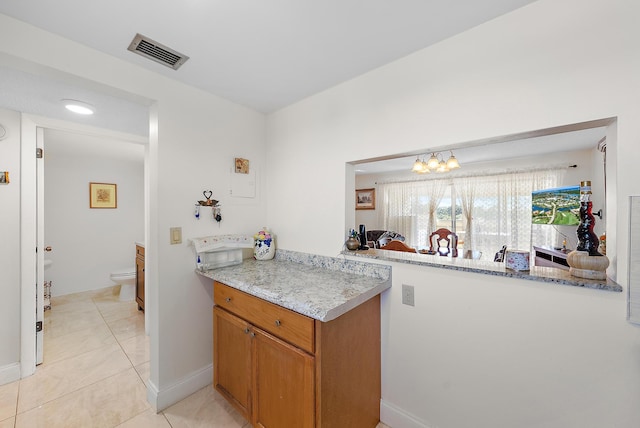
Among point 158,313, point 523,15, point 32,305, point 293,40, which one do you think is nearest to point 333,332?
point 158,313

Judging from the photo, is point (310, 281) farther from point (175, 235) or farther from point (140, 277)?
point (140, 277)

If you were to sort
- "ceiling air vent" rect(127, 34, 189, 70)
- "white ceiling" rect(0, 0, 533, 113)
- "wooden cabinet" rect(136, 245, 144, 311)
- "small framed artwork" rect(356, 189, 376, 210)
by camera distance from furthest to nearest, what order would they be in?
"small framed artwork" rect(356, 189, 376, 210)
"wooden cabinet" rect(136, 245, 144, 311)
"ceiling air vent" rect(127, 34, 189, 70)
"white ceiling" rect(0, 0, 533, 113)

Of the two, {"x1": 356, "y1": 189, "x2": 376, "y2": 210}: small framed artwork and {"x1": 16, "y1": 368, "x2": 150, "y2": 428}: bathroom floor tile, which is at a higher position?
{"x1": 356, "y1": 189, "x2": 376, "y2": 210}: small framed artwork

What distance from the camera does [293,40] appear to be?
135cm

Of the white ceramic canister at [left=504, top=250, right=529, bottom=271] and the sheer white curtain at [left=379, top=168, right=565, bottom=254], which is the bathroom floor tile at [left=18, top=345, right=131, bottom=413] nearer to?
the white ceramic canister at [left=504, top=250, right=529, bottom=271]

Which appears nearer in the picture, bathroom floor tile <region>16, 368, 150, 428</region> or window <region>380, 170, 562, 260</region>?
bathroom floor tile <region>16, 368, 150, 428</region>

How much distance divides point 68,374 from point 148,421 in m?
1.01

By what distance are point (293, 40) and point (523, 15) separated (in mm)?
1090

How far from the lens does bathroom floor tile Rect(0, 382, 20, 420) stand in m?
1.58

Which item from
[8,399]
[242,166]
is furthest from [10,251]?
[242,166]

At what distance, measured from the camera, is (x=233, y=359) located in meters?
1.55

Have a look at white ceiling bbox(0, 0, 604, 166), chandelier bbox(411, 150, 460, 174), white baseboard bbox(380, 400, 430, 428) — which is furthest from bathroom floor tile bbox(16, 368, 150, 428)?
chandelier bbox(411, 150, 460, 174)

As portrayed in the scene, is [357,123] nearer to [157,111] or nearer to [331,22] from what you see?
[331,22]

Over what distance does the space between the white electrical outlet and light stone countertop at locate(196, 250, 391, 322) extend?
99 mm
